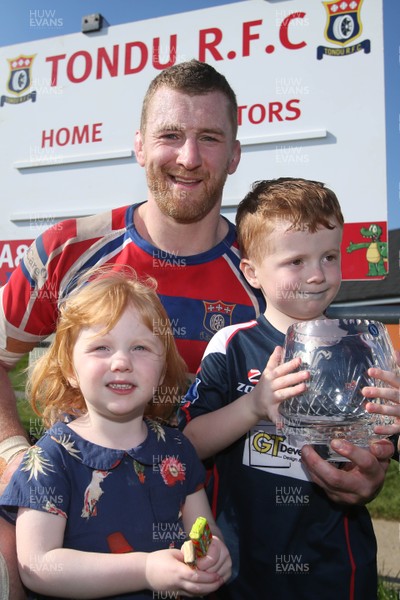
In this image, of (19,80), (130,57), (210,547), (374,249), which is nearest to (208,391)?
(210,547)

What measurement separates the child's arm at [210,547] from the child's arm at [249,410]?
141 millimetres

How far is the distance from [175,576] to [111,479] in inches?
10.4

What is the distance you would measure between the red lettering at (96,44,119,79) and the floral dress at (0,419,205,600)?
3095mm

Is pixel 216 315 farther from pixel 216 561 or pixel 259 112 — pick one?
pixel 259 112

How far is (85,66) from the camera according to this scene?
400 centimetres

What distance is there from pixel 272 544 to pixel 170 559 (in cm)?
48

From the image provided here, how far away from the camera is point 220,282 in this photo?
2133mm

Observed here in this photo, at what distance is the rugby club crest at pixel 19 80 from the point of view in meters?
4.21

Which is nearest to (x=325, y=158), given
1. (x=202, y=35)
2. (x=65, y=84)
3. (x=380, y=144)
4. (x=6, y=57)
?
(x=380, y=144)

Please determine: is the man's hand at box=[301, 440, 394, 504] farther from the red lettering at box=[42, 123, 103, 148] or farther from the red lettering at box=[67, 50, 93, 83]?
the red lettering at box=[67, 50, 93, 83]

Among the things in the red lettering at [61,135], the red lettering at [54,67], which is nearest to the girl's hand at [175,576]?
the red lettering at [61,135]

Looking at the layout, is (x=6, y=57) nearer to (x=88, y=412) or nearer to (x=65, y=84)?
(x=65, y=84)

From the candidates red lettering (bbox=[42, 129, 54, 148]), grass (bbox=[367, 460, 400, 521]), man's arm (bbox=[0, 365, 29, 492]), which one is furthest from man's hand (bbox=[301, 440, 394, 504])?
red lettering (bbox=[42, 129, 54, 148])

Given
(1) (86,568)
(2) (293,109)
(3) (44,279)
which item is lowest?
(1) (86,568)
